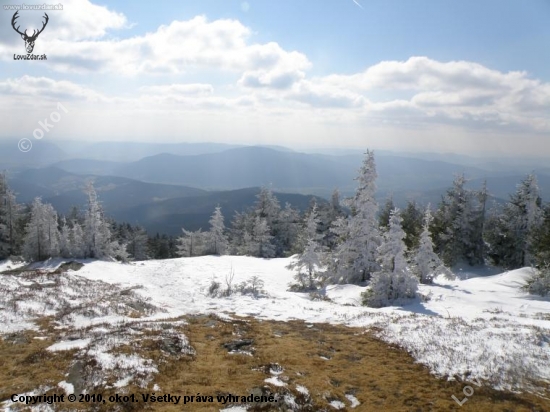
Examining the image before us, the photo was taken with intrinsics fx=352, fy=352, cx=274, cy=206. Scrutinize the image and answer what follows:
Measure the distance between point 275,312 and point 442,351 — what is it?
33.2 ft

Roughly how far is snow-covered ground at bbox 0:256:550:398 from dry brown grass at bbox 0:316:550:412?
3.39 feet

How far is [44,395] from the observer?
1013 centimetres

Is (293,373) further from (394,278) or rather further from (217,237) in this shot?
(217,237)

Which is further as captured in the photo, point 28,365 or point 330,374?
point 330,374

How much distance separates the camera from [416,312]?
67.6 ft

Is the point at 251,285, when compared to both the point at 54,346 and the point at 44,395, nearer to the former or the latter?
the point at 54,346

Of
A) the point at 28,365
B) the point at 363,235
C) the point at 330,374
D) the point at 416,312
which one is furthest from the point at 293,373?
the point at 363,235

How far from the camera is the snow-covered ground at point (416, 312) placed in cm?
1274

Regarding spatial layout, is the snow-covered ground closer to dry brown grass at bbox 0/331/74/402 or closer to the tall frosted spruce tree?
dry brown grass at bbox 0/331/74/402

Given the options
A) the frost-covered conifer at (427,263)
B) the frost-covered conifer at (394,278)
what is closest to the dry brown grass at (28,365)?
the frost-covered conifer at (394,278)

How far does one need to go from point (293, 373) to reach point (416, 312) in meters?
11.3

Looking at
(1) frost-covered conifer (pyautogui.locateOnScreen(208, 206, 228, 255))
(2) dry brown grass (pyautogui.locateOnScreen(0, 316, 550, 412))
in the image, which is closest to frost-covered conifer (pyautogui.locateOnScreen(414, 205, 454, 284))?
(2) dry brown grass (pyautogui.locateOnScreen(0, 316, 550, 412))

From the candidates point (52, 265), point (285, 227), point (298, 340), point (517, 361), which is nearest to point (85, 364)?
point (298, 340)

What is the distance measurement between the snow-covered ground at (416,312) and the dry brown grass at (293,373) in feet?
3.39
